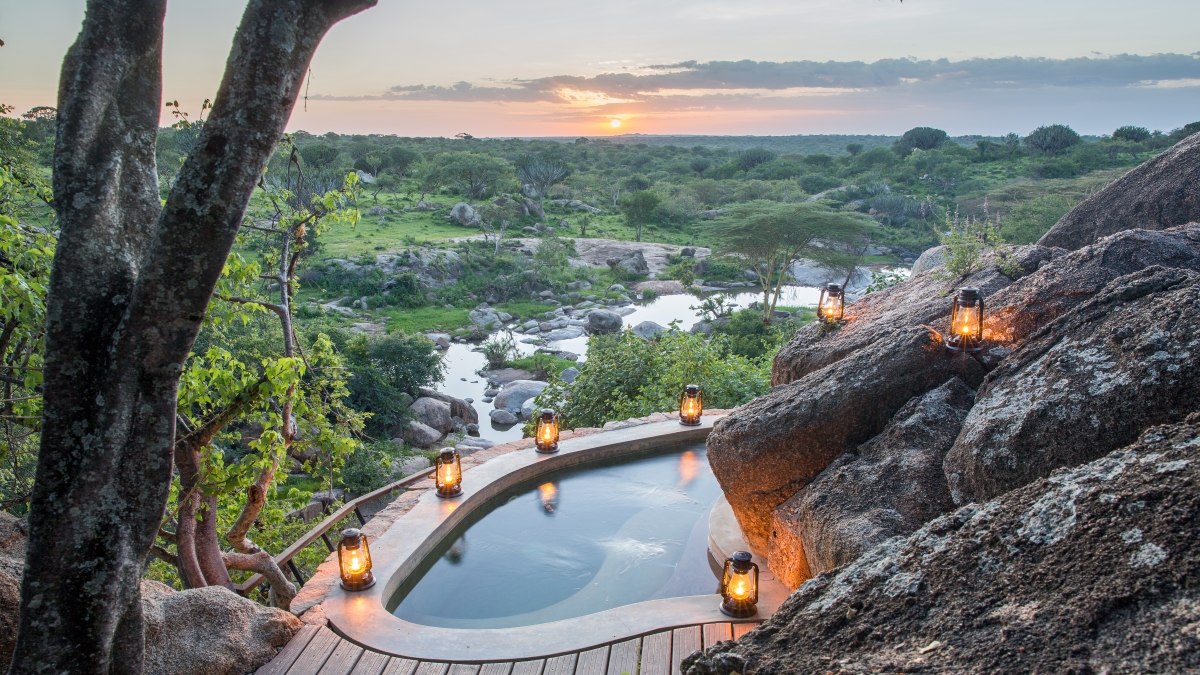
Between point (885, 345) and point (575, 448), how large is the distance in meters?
2.77

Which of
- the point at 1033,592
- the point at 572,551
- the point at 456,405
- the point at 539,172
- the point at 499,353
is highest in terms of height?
the point at 539,172

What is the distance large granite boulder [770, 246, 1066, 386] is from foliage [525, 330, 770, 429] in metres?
2.65

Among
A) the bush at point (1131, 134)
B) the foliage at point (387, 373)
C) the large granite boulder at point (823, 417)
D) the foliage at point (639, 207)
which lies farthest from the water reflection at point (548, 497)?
the bush at point (1131, 134)

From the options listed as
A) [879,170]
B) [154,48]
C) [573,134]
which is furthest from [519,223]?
[573,134]

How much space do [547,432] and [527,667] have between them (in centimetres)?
264

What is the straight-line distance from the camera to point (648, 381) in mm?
9102

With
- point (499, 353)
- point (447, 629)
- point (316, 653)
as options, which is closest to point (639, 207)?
point (499, 353)

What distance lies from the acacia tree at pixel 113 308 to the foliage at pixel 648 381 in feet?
21.0

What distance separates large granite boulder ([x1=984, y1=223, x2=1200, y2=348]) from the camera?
3.91 meters

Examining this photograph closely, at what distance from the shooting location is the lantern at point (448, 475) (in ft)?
16.9

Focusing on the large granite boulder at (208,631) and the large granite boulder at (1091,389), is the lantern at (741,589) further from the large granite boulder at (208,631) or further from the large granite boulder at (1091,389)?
the large granite boulder at (208,631)

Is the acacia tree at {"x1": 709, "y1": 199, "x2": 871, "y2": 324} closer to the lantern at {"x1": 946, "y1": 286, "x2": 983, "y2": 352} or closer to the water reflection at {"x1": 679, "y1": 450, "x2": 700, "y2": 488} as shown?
the water reflection at {"x1": 679, "y1": 450, "x2": 700, "y2": 488}

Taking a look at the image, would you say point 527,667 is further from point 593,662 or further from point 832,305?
point 832,305

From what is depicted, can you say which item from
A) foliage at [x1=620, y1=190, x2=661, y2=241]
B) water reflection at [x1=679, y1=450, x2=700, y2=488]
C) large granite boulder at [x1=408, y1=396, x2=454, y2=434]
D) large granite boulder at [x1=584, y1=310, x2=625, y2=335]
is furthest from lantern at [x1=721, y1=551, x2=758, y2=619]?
foliage at [x1=620, y1=190, x2=661, y2=241]
